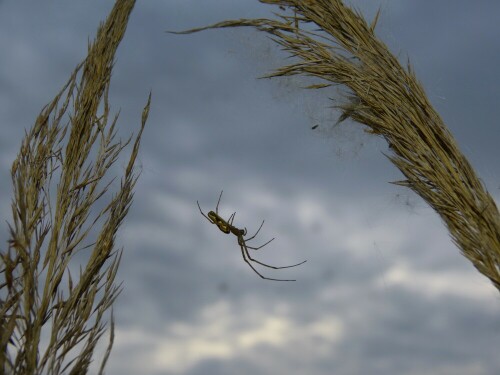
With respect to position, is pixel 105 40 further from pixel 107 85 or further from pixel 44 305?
pixel 44 305

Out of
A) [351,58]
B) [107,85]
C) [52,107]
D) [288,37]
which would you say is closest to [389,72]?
[351,58]

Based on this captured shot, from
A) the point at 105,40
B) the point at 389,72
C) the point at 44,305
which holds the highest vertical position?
the point at 105,40

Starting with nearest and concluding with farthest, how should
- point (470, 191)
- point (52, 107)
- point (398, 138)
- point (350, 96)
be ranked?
point (470, 191) < point (398, 138) < point (350, 96) < point (52, 107)

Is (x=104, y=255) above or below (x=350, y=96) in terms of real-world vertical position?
below

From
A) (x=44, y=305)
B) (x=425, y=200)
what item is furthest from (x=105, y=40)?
(x=425, y=200)

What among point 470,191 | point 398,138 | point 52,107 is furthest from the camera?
point 52,107

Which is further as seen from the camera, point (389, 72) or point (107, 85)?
point (107, 85)
